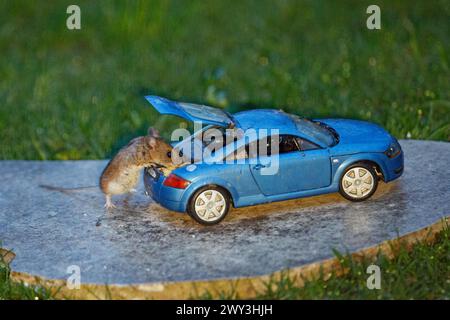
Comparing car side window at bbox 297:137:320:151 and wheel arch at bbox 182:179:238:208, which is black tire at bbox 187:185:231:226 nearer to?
wheel arch at bbox 182:179:238:208

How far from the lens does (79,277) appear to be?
5379 millimetres

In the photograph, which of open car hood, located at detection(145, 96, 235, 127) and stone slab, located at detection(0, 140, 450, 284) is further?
open car hood, located at detection(145, 96, 235, 127)

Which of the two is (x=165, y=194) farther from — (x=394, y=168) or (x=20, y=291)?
(x=394, y=168)

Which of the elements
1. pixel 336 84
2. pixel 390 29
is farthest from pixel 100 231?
pixel 390 29

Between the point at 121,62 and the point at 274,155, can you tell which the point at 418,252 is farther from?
the point at 121,62

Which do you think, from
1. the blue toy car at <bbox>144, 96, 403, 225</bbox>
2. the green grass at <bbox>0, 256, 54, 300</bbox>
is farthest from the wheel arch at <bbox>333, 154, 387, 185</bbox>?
the green grass at <bbox>0, 256, 54, 300</bbox>

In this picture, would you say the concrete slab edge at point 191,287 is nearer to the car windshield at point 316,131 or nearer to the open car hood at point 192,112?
the car windshield at point 316,131

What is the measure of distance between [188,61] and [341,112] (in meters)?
2.65

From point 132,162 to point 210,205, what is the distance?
68cm

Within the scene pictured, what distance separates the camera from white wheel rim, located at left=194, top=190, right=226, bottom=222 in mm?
5785

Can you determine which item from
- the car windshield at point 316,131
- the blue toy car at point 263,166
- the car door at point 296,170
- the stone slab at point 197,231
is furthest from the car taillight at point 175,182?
the car windshield at point 316,131

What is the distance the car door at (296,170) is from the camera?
5.79 meters

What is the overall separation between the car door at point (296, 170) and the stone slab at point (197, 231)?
0.78 ft

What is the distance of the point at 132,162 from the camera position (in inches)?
239
